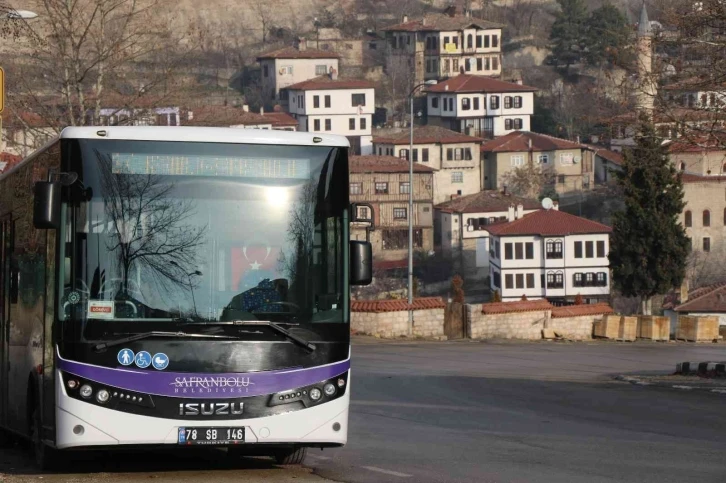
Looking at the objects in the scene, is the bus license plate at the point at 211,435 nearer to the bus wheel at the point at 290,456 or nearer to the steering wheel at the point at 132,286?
the steering wheel at the point at 132,286

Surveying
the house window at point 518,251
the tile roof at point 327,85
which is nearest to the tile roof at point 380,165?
the house window at point 518,251

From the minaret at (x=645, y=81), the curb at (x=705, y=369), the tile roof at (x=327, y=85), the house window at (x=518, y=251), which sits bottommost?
the curb at (x=705, y=369)

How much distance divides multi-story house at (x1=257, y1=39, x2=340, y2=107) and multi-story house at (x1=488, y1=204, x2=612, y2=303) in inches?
1984

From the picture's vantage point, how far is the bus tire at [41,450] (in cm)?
1163

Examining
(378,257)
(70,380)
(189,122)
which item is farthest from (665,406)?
(378,257)

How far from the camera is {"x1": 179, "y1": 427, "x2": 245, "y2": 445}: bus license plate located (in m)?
10.7

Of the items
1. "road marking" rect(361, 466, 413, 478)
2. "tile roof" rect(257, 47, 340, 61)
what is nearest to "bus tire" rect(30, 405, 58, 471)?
"road marking" rect(361, 466, 413, 478)

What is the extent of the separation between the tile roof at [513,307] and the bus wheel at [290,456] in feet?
112

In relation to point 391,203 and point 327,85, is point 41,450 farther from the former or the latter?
point 327,85

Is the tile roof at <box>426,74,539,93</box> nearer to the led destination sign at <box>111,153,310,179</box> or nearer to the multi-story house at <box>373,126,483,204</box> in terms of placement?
the multi-story house at <box>373,126,483,204</box>

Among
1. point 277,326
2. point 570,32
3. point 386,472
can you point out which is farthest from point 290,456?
point 570,32

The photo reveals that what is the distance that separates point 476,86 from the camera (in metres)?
125

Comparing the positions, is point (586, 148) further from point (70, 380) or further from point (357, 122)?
point (70, 380)

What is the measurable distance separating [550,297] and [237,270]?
7675 cm
